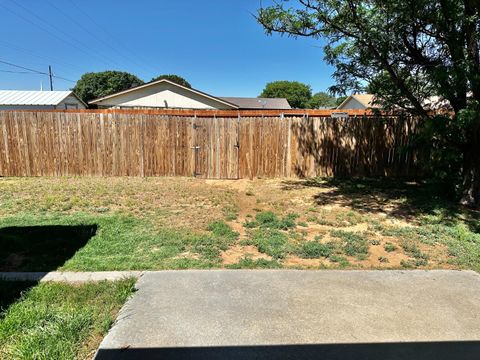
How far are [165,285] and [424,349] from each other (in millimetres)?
2387

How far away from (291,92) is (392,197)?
70.9 m

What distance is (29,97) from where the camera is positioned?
2653 cm

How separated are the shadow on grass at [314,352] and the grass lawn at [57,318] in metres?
0.28

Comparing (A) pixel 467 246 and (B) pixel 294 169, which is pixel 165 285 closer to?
(A) pixel 467 246

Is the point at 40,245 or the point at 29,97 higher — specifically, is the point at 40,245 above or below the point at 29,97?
below

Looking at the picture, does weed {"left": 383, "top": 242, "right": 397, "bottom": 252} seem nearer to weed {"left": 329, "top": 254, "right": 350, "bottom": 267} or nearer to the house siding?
weed {"left": 329, "top": 254, "right": 350, "bottom": 267}

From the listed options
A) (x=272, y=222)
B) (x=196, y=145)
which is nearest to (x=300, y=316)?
(x=272, y=222)

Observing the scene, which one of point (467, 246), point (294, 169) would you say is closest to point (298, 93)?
point (294, 169)

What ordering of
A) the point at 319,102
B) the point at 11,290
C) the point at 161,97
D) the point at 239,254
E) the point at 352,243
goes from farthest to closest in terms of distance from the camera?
the point at 319,102 < the point at 161,97 < the point at 352,243 < the point at 239,254 < the point at 11,290

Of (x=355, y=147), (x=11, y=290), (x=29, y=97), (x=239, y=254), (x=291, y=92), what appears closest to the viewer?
(x=11, y=290)

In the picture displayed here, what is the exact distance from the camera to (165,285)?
3.55 m

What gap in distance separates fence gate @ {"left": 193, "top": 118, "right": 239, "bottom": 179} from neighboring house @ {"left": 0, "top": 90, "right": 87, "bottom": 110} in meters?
21.4

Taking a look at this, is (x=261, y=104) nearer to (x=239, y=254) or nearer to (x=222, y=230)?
(x=222, y=230)

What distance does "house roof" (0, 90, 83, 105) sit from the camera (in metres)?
25.5
